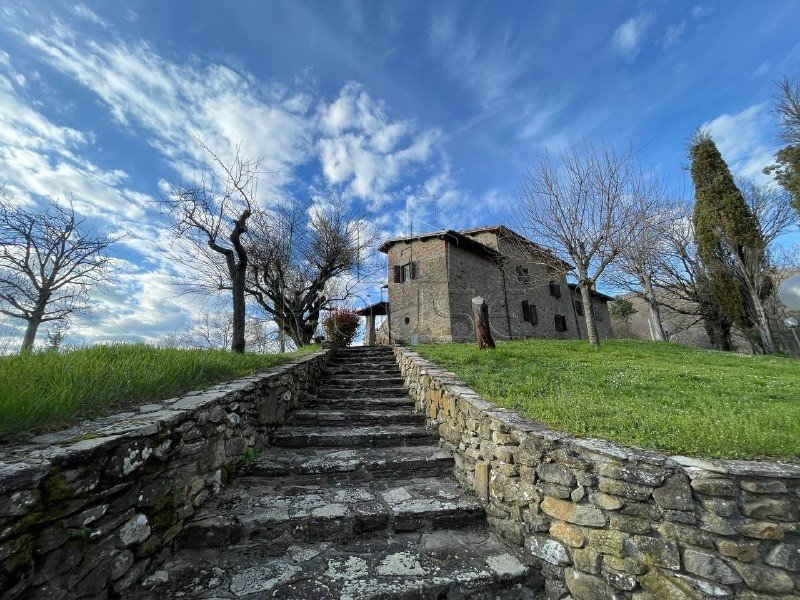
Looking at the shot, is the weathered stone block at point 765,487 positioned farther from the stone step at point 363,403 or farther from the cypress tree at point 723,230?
the cypress tree at point 723,230

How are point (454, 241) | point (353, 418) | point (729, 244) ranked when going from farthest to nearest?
point (454, 241), point (729, 244), point (353, 418)

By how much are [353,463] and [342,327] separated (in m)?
9.55

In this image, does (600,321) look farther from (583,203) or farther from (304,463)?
(304,463)

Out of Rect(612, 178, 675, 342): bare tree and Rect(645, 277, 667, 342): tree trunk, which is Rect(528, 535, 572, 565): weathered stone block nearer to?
Rect(612, 178, 675, 342): bare tree

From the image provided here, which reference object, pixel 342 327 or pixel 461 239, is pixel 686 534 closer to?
pixel 342 327

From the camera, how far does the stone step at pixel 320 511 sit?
2.53 meters

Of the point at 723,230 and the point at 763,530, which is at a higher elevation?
the point at 723,230

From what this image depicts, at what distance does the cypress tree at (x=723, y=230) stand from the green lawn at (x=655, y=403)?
12.4 metres

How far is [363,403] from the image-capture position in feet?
17.9

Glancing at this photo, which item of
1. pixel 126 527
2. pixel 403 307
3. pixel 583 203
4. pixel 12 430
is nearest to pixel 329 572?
pixel 126 527

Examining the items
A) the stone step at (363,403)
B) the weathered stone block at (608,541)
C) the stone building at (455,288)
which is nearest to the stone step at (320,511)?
the weathered stone block at (608,541)

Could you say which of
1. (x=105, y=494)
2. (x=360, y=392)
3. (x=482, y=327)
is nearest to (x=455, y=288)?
(x=482, y=327)

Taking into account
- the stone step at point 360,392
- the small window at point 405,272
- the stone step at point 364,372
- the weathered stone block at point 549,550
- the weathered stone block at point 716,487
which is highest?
the small window at point 405,272

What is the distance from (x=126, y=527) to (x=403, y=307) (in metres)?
15.2
